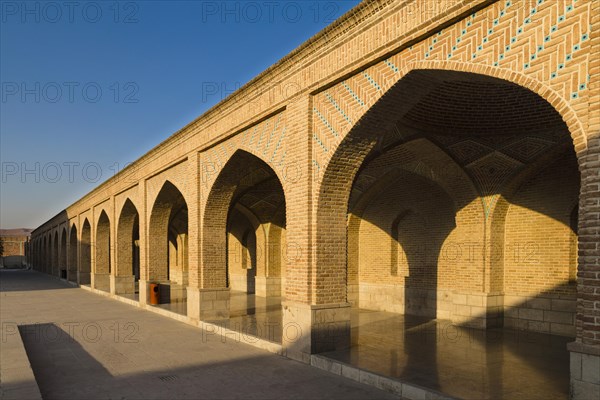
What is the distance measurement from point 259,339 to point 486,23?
685 cm

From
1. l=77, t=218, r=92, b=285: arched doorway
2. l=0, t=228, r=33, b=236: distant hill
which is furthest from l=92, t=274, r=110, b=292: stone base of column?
l=0, t=228, r=33, b=236: distant hill

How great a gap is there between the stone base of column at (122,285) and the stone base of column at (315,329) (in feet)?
44.9

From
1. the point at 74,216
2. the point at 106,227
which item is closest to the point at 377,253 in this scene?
the point at 106,227

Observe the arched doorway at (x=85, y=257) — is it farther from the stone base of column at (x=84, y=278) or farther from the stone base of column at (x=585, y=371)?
the stone base of column at (x=585, y=371)

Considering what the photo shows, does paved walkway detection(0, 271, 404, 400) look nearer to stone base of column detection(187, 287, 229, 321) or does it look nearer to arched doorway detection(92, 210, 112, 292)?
stone base of column detection(187, 287, 229, 321)

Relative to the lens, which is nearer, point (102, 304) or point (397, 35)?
point (397, 35)

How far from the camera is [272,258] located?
19.2 metres

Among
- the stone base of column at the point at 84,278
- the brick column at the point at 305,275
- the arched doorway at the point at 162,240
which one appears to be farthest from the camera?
the stone base of column at the point at 84,278

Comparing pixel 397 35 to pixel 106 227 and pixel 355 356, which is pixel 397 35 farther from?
pixel 106 227

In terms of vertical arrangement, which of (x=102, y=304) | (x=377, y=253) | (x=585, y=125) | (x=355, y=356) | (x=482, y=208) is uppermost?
(x=585, y=125)

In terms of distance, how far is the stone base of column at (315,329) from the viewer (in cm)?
788

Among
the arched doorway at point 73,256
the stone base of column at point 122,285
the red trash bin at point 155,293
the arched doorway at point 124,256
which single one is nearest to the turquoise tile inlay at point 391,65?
the red trash bin at point 155,293

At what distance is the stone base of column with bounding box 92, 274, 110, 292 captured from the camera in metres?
23.2

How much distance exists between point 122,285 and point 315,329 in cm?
1456
